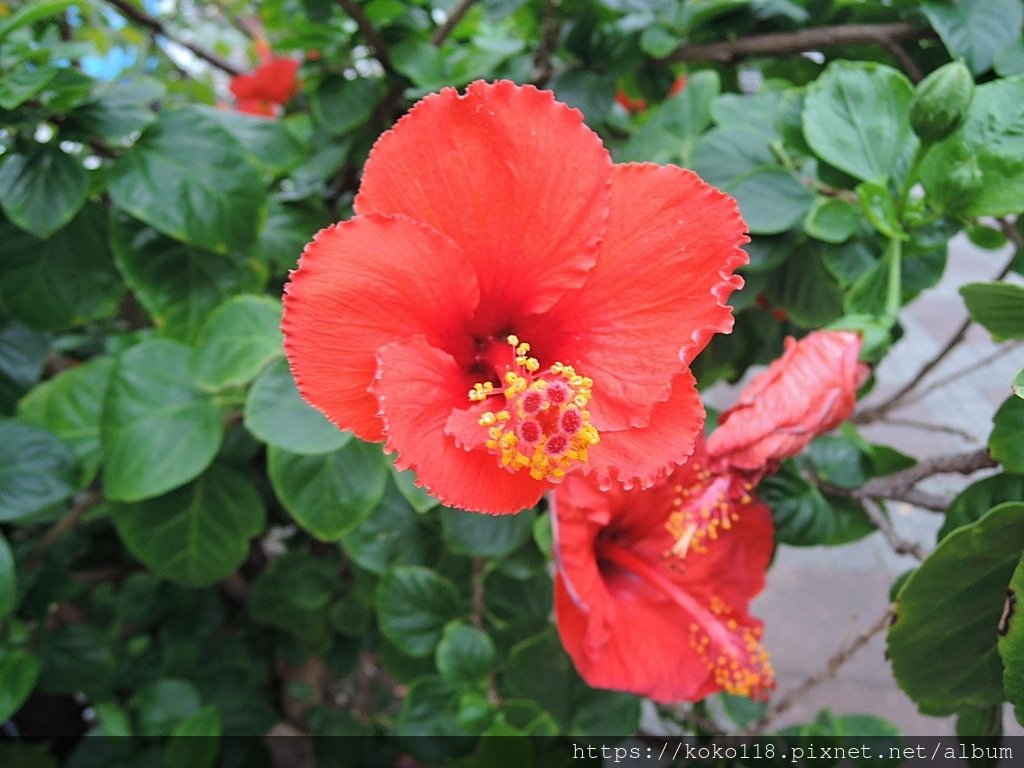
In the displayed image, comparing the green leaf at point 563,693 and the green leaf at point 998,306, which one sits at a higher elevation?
the green leaf at point 998,306

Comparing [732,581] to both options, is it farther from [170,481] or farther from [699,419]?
[170,481]

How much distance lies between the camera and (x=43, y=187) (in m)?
0.66

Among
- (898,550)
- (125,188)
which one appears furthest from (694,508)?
(125,188)

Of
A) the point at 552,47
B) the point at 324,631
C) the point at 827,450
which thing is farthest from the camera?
the point at 324,631

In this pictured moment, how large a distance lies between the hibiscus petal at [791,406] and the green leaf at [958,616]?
10 cm

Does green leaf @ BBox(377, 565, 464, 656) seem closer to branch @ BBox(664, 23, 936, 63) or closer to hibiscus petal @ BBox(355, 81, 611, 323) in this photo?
hibiscus petal @ BBox(355, 81, 611, 323)

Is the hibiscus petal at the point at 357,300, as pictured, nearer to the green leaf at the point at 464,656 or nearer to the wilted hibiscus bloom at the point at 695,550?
the wilted hibiscus bloom at the point at 695,550

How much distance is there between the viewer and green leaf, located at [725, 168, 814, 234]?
25.2 inches

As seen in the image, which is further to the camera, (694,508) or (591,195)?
(694,508)

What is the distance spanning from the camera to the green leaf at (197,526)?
28.2 inches

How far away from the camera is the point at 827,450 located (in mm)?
644

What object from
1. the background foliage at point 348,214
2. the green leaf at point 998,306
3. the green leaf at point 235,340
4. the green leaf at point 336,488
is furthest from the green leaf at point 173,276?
the green leaf at point 998,306

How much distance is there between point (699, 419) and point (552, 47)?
0.63 metres

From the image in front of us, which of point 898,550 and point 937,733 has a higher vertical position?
point 898,550
